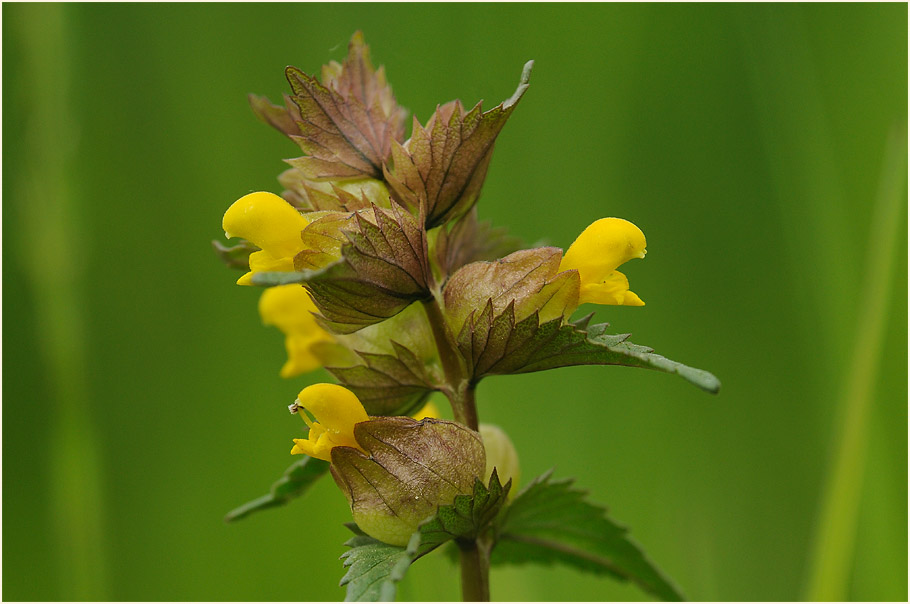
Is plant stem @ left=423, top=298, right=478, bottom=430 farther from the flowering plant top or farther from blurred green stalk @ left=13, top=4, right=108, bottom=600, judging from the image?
blurred green stalk @ left=13, top=4, right=108, bottom=600

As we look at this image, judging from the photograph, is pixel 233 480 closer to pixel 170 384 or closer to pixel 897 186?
pixel 170 384

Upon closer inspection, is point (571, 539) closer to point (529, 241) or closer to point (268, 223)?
point (268, 223)

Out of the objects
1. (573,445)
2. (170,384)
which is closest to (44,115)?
(170,384)

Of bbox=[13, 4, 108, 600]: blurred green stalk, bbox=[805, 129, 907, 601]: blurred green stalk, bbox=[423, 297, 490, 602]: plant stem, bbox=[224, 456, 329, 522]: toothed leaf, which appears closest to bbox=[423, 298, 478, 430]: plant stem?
bbox=[423, 297, 490, 602]: plant stem

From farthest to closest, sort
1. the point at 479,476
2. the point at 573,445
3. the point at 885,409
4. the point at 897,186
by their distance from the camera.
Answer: the point at 573,445
the point at 885,409
the point at 897,186
the point at 479,476

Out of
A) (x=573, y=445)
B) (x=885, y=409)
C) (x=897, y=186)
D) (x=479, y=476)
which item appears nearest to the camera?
(x=479, y=476)

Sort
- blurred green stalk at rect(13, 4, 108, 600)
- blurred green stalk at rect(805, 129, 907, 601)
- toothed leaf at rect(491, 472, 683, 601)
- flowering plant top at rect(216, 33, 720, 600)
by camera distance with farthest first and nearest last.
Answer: blurred green stalk at rect(13, 4, 108, 600) < blurred green stalk at rect(805, 129, 907, 601) < toothed leaf at rect(491, 472, 683, 601) < flowering plant top at rect(216, 33, 720, 600)

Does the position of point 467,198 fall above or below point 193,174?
below
